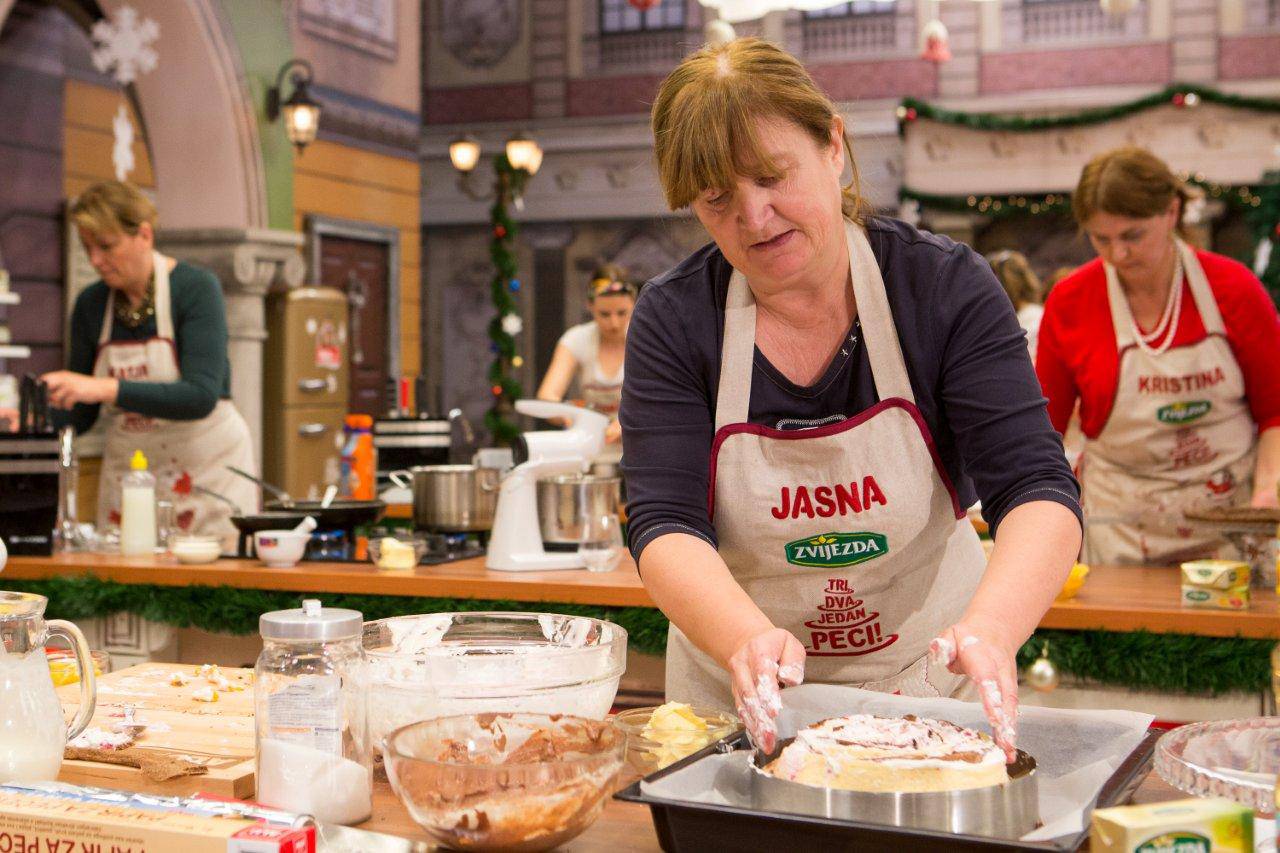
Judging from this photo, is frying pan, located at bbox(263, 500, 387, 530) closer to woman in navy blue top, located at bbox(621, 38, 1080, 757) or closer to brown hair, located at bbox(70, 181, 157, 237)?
brown hair, located at bbox(70, 181, 157, 237)

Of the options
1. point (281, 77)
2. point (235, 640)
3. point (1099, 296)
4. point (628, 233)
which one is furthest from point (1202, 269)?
point (628, 233)

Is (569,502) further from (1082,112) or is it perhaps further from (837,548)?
(1082,112)

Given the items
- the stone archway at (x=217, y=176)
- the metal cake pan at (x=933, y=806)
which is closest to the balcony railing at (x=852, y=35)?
the stone archway at (x=217, y=176)

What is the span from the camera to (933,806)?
1.11m

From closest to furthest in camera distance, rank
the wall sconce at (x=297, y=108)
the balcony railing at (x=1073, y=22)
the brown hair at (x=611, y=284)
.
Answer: the brown hair at (x=611, y=284) → the wall sconce at (x=297, y=108) → the balcony railing at (x=1073, y=22)

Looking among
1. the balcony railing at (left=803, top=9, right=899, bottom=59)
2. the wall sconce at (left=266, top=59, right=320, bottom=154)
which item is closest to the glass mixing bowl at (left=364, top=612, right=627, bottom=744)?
the wall sconce at (left=266, top=59, right=320, bottom=154)

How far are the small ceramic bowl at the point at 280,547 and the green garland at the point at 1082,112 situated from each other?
372 inches

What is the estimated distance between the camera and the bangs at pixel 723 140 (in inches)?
63.1

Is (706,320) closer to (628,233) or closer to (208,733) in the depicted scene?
(208,733)

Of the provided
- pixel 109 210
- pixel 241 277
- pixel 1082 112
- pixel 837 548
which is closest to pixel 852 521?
pixel 837 548

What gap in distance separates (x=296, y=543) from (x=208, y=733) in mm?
1888

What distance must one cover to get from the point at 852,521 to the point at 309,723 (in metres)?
0.83

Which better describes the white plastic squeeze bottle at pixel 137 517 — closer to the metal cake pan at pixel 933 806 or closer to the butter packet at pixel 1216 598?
the butter packet at pixel 1216 598

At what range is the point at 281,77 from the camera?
8719 millimetres
